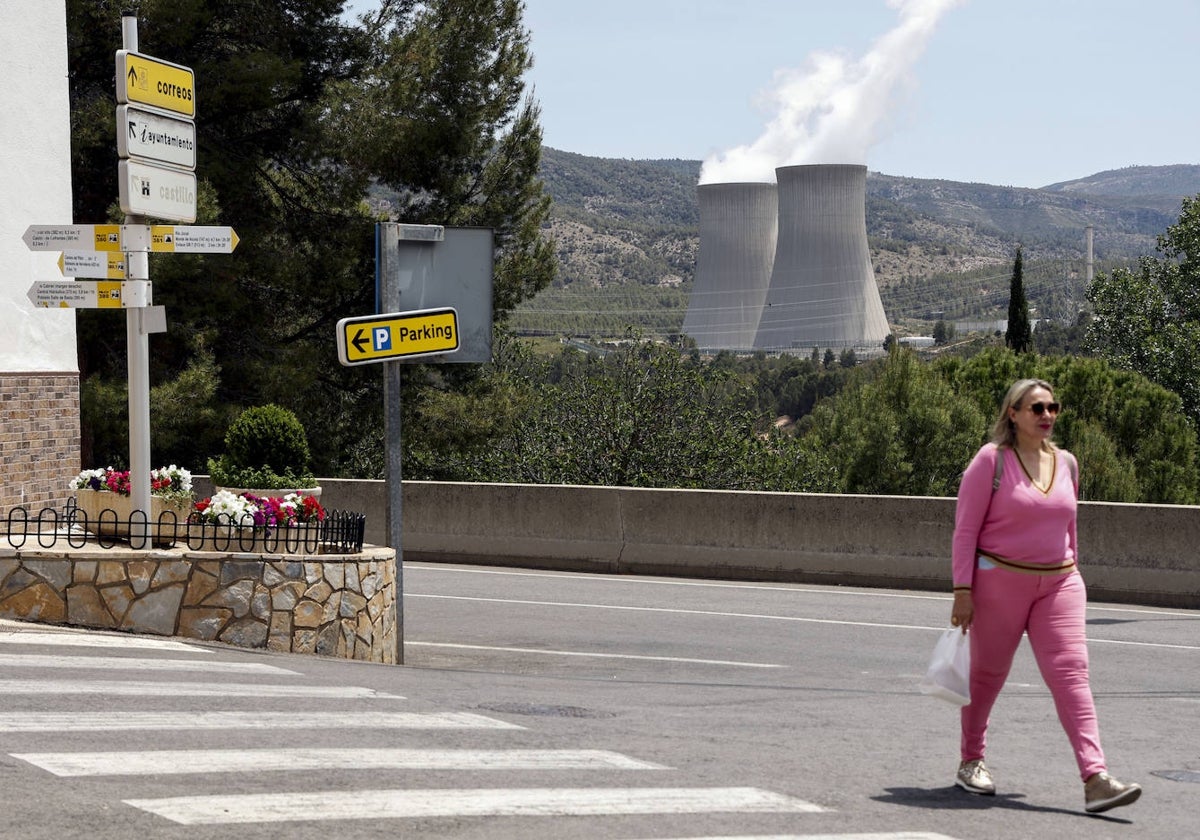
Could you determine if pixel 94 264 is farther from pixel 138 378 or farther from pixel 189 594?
pixel 189 594

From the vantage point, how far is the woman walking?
6.64m

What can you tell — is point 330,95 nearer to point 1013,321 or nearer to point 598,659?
point 598,659

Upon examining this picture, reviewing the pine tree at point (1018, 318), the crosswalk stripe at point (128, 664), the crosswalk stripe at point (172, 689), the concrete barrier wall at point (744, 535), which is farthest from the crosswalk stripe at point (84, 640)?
the pine tree at point (1018, 318)

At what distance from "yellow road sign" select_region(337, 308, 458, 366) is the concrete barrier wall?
4.99 m

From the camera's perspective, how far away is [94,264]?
1143 centimetres

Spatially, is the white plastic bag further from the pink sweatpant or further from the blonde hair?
the blonde hair

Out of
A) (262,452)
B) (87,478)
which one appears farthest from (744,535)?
(87,478)

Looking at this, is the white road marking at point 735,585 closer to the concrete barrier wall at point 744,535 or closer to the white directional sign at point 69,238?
the concrete barrier wall at point 744,535

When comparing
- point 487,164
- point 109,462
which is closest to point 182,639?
point 109,462

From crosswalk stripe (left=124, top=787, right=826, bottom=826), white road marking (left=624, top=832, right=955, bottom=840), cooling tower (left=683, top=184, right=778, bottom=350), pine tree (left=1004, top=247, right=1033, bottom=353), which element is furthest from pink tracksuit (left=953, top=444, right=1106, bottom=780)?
cooling tower (left=683, top=184, right=778, bottom=350)

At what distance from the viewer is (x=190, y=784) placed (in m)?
6.21

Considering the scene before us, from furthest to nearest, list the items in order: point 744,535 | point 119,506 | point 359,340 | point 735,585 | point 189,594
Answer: point 744,535, point 735,585, point 119,506, point 359,340, point 189,594

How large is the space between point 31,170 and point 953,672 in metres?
12.7

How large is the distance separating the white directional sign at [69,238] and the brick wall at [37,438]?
489 centimetres
